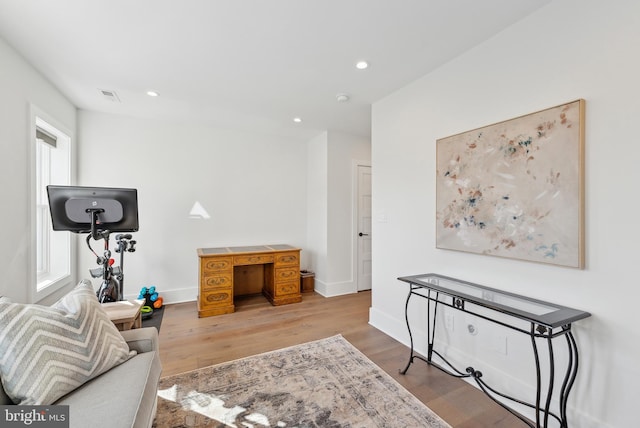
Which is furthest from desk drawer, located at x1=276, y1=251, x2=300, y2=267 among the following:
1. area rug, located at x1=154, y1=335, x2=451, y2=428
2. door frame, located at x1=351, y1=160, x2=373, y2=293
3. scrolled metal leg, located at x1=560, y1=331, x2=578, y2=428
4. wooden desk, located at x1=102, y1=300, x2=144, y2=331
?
scrolled metal leg, located at x1=560, y1=331, x2=578, y2=428

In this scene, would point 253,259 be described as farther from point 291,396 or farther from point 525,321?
point 525,321

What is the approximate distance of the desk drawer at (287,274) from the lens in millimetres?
3865

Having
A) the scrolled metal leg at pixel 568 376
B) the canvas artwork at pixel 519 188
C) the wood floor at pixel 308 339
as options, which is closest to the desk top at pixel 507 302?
the scrolled metal leg at pixel 568 376

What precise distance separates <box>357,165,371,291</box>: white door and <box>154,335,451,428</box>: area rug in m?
2.10

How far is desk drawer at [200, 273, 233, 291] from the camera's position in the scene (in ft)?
11.2

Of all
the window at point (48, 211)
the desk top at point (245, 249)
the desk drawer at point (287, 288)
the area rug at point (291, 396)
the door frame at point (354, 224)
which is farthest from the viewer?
the door frame at point (354, 224)

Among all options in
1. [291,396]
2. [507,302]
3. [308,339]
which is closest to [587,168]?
[507,302]

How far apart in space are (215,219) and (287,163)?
1483mm

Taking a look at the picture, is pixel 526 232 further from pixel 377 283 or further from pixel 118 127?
pixel 118 127

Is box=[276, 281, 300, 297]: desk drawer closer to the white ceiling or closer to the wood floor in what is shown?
the wood floor

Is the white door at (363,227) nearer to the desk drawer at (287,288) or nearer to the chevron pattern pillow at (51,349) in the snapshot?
the desk drawer at (287,288)

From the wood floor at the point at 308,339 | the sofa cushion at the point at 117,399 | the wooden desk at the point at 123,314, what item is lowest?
the wood floor at the point at 308,339

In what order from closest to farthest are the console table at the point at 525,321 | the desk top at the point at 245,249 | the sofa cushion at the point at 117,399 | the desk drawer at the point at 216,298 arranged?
the sofa cushion at the point at 117,399 → the console table at the point at 525,321 → the desk drawer at the point at 216,298 → the desk top at the point at 245,249

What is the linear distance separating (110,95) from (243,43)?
6.35ft
